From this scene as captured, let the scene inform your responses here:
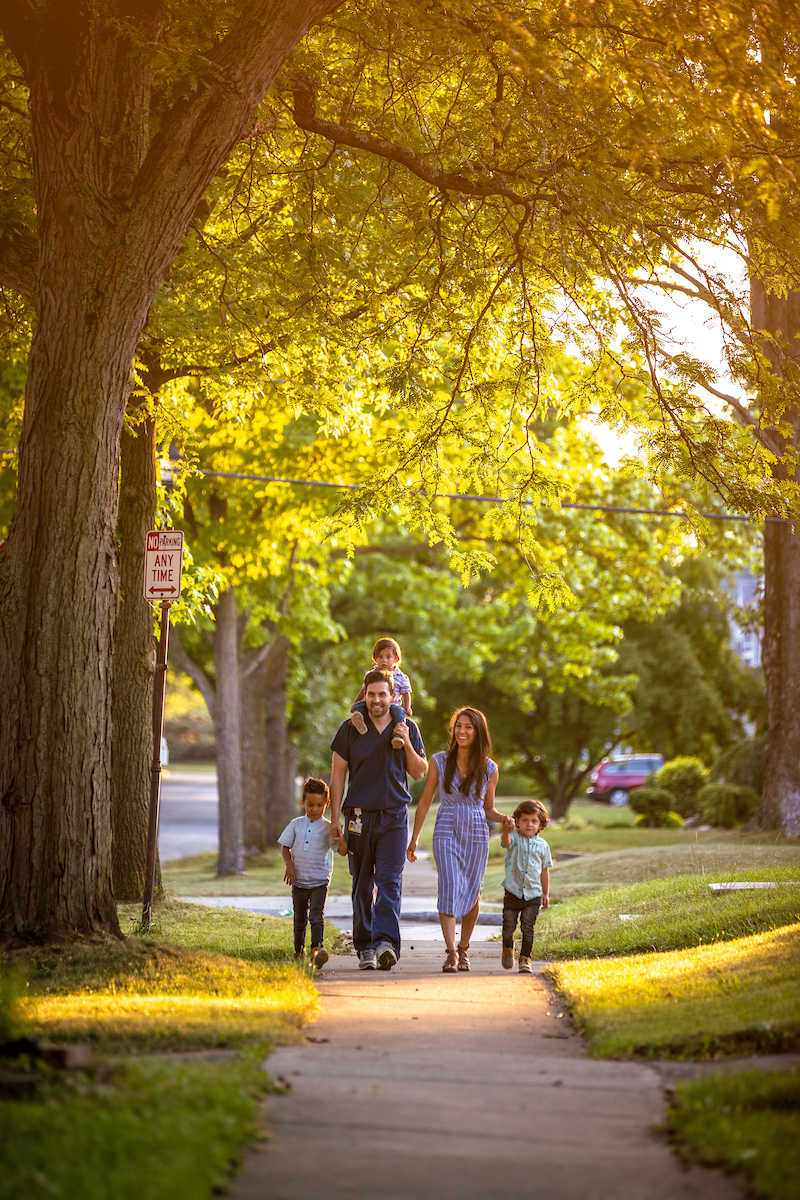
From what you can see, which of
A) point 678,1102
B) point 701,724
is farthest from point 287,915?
→ point 701,724

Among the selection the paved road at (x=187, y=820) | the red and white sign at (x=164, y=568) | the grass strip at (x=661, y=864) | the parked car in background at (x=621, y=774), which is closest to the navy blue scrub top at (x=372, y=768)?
the red and white sign at (x=164, y=568)

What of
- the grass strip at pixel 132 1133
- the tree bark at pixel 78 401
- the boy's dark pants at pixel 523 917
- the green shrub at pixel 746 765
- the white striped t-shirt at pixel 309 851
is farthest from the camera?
the green shrub at pixel 746 765

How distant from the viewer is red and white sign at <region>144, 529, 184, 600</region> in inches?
370

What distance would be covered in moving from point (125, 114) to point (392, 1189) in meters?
7.36

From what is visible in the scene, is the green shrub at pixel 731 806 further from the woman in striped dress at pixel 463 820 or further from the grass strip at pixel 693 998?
the woman in striped dress at pixel 463 820

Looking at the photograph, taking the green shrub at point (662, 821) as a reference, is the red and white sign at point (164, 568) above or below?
above

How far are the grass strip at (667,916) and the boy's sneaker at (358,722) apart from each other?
2.67 metres

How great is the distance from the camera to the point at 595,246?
31.5 feet

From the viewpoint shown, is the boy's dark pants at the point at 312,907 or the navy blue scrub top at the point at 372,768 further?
the boy's dark pants at the point at 312,907

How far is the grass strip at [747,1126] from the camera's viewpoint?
3755 millimetres

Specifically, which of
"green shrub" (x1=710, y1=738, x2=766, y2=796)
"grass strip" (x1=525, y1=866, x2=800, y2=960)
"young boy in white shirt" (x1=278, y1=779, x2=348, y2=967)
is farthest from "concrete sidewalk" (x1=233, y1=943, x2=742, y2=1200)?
"green shrub" (x1=710, y1=738, x2=766, y2=796)

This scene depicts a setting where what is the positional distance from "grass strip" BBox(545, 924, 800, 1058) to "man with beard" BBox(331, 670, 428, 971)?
1225 millimetres

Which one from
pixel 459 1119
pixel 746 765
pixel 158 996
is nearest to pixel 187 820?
pixel 746 765

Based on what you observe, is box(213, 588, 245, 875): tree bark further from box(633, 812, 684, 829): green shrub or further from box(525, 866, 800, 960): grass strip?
box(633, 812, 684, 829): green shrub
